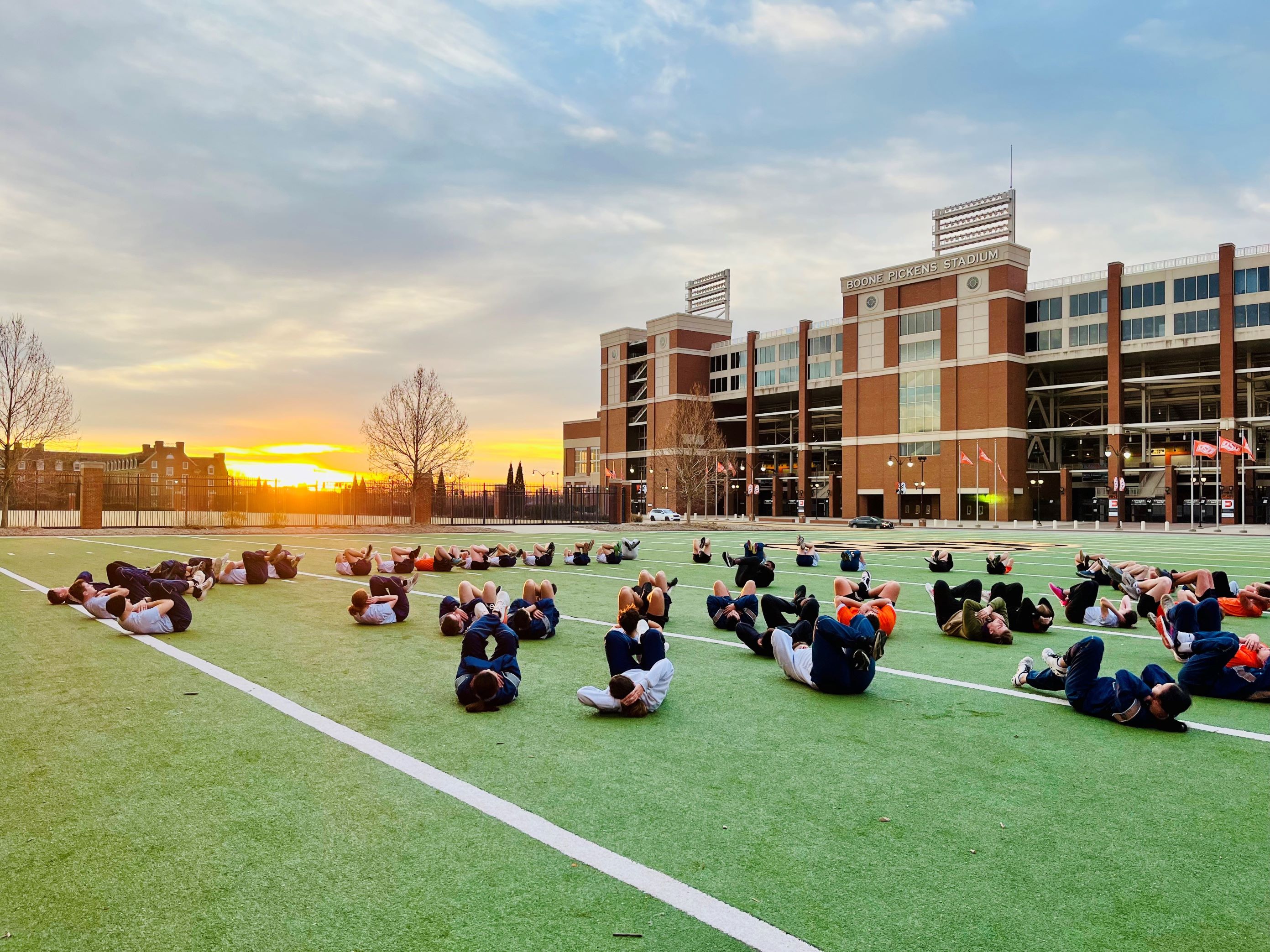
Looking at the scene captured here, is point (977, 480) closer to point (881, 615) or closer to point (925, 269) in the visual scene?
point (925, 269)

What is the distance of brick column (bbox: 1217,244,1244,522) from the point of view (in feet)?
198

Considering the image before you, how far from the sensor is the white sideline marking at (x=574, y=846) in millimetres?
2434

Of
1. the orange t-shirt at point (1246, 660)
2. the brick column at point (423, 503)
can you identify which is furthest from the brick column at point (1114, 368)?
the orange t-shirt at point (1246, 660)

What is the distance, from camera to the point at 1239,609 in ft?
29.6

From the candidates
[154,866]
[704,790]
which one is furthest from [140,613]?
[704,790]

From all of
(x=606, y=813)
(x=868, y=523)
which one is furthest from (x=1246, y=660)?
(x=868, y=523)

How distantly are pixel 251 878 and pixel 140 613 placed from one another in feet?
18.3

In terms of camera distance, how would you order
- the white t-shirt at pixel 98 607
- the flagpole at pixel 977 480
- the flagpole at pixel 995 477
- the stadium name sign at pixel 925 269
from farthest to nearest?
1. the stadium name sign at pixel 925 269
2. the flagpole at pixel 995 477
3. the flagpole at pixel 977 480
4. the white t-shirt at pixel 98 607

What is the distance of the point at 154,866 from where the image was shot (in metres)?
2.85

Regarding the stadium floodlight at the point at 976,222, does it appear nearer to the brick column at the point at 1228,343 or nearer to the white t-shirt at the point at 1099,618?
the brick column at the point at 1228,343

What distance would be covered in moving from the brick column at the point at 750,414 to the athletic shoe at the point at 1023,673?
83.3m

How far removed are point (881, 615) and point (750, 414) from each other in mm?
84983

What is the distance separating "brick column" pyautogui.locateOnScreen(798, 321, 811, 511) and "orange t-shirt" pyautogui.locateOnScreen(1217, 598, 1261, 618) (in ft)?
248

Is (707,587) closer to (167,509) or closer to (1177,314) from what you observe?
(167,509)
